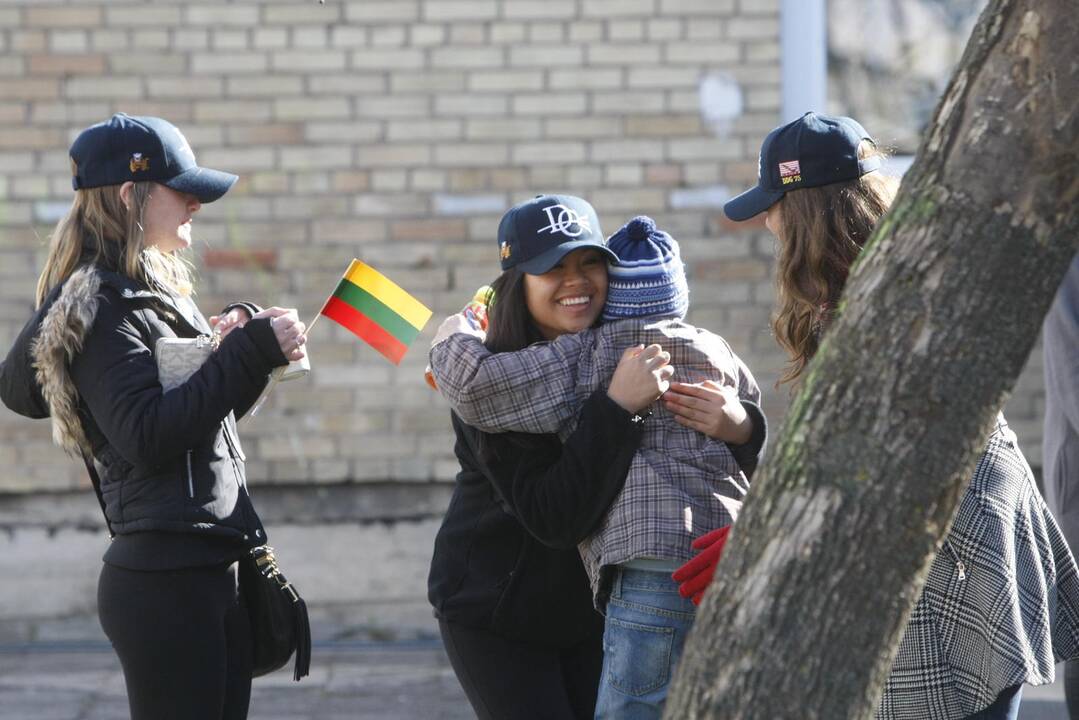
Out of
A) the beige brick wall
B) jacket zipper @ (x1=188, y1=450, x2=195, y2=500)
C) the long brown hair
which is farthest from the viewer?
the beige brick wall

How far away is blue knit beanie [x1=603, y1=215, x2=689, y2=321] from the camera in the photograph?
8.55 ft

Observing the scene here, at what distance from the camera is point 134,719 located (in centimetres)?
280

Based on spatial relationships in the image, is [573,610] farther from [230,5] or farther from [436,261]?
[230,5]

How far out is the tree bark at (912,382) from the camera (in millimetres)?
1665

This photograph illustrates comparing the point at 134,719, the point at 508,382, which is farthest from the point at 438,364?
the point at 134,719

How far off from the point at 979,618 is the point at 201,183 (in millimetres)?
1801

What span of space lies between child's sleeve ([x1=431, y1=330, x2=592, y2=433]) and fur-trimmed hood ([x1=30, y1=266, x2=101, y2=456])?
2.51ft

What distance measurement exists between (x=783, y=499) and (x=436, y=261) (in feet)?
12.8

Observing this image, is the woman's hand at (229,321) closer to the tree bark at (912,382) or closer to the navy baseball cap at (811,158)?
the navy baseball cap at (811,158)

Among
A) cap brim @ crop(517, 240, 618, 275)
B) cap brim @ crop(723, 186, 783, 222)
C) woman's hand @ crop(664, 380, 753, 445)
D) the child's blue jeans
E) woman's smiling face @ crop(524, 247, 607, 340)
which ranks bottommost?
the child's blue jeans

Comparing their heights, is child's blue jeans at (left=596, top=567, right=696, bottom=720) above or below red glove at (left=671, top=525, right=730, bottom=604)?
below

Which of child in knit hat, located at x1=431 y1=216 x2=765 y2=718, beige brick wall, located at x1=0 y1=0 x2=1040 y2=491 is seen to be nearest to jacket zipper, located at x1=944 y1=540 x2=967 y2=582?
child in knit hat, located at x1=431 y1=216 x2=765 y2=718

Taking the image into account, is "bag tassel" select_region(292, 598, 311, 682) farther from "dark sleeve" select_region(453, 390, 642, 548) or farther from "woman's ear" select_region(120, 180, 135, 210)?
"woman's ear" select_region(120, 180, 135, 210)

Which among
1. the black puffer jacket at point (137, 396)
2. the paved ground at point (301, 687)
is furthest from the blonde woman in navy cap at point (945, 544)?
the paved ground at point (301, 687)
